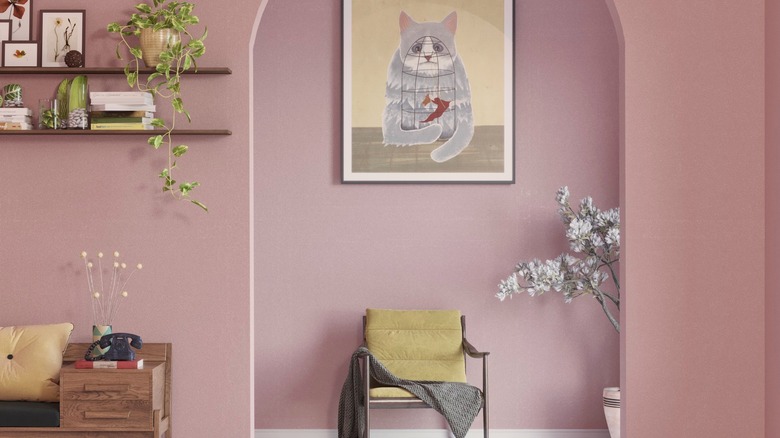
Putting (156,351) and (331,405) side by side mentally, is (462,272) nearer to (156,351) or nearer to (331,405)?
(331,405)

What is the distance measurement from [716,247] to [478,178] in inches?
74.8

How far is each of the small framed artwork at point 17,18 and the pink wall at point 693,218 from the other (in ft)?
8.29

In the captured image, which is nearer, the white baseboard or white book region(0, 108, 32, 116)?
white book region(0, 108, 32, 116)

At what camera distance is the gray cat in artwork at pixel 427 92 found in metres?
5.29

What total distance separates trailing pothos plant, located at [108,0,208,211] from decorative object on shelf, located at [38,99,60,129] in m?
0.35

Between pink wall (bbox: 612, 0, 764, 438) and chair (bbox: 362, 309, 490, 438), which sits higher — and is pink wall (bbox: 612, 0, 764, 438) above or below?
above

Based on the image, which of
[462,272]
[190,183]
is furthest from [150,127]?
[462,272]

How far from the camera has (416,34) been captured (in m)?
5.30

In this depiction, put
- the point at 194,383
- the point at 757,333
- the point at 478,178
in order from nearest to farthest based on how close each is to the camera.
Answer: the point at 757,333, the point at 194,383, the point at 478,178

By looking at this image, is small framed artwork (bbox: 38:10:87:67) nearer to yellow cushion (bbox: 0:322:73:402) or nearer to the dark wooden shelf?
the dark wooden shelf

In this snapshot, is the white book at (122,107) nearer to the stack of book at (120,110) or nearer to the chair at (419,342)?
the stack of book at (120,110)

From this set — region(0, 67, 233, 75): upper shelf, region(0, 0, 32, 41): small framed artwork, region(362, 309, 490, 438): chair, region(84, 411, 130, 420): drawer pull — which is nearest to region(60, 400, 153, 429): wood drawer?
region(84, 411, 130, 420): drawer pull

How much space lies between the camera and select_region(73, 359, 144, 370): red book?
11.5 ft

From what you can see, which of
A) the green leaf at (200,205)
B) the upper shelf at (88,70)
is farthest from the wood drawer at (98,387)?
the upper shelf at (88,70)
